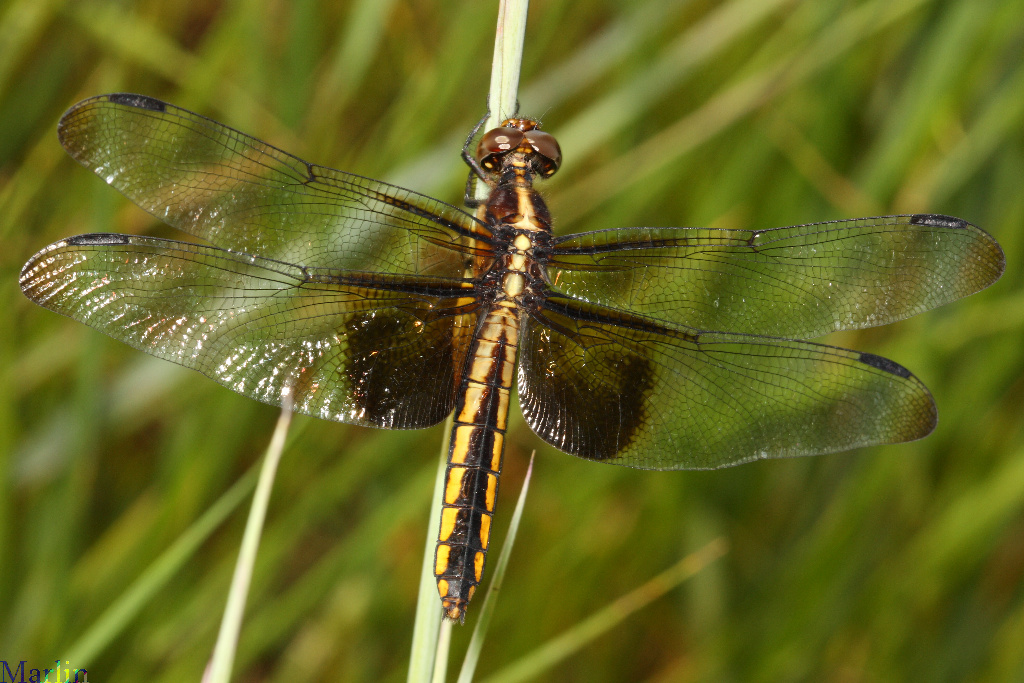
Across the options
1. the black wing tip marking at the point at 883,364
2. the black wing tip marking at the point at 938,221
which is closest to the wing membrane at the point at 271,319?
the black wing tip marking at the point at 883,364

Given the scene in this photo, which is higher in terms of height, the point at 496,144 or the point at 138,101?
the point at 496,144

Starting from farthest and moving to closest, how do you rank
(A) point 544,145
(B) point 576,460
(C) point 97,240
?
(B) point 576,460 → (A) point 544,145 → (C) point 97,240

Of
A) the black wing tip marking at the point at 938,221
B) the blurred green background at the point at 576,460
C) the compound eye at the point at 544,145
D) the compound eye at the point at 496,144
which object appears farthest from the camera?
the blurred green background at the point at 576,460

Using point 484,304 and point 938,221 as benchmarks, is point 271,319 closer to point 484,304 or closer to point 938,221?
point 484,304

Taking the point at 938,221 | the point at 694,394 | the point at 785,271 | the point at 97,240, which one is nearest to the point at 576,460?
the point at 694,394

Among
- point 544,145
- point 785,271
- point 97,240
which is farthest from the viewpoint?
point 544,145

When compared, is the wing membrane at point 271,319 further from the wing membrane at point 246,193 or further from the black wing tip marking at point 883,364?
the black wing tip marking at point 883,364
